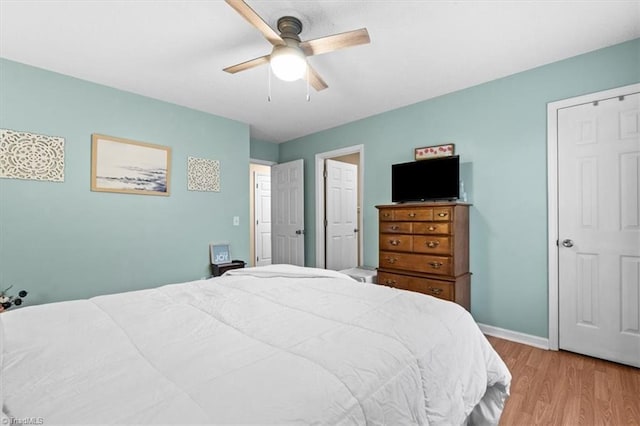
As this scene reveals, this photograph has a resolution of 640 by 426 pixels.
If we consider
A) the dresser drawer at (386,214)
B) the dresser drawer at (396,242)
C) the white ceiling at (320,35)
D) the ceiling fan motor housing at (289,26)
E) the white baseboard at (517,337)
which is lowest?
the white baseboard at (517,337)

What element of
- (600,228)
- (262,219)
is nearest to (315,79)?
(600,228)

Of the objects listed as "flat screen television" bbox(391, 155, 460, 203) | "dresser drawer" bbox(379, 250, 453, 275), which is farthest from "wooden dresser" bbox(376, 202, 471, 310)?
"flat screen television" bbox(391, 155, 460, 203)

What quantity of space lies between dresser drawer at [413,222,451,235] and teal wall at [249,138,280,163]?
A: 9.82 feet

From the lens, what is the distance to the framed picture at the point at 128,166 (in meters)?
3.00

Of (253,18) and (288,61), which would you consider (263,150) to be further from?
(253,18)

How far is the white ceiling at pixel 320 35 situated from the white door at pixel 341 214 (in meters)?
1.64

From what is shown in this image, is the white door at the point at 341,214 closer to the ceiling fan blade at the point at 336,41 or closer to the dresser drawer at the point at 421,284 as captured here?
the dresser drawer at the point at 421,284

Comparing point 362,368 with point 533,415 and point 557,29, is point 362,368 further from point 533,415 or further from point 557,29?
point 557,29

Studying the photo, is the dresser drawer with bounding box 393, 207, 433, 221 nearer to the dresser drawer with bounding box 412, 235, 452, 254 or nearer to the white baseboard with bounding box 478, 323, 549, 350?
the dresser drawer with bounding box 412, 235, 452, 254

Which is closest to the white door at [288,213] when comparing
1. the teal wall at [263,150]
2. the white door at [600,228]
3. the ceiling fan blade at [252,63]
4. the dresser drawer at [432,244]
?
the teal wall at [263,150]

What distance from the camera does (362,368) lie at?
0.92 metres

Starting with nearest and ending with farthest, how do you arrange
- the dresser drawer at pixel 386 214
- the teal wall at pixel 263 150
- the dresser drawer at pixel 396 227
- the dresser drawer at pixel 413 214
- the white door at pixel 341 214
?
the dresser drawer at pixel 413 214
the dresser drawer at pixel 396 227
the dresser drawer at pixel 386 214
the white door at pixel 341 214
the teal wall at pixel 263 150

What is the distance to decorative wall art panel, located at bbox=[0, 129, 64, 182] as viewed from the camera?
99.4 inches

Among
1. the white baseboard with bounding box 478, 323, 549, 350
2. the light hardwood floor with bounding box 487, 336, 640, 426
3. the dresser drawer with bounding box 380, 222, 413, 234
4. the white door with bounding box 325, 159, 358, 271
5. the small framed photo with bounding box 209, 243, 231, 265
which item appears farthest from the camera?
the white door with bounding box 325, 159, 358, 271
